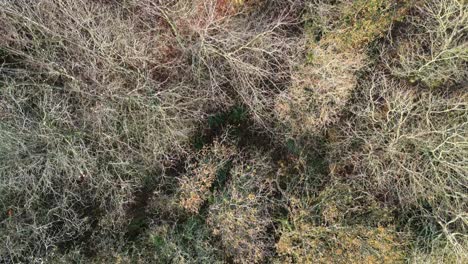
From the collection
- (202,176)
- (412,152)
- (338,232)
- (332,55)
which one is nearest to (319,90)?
(332,55)

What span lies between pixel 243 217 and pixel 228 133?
2279 millimetres

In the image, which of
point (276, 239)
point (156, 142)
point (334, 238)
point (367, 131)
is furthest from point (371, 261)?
point (156, 142)

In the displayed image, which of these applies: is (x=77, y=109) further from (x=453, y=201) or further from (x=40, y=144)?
(x=453, y=201)

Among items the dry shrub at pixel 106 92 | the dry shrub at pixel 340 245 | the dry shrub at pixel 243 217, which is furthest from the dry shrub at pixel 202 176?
the dry shrub at pixel 340 245

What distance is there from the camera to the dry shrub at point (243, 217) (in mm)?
9633

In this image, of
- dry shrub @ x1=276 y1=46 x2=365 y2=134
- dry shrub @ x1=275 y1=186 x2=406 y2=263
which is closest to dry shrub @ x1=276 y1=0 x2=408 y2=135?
dry shrub @ x1=276 y1=46 x2=365 y2=134

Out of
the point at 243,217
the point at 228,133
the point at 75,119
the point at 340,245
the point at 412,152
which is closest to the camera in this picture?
the point at 340,245

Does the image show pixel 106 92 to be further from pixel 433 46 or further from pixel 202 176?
pixel 433 46

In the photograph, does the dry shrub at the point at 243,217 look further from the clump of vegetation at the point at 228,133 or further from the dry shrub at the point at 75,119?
the dry shrub at the point at 75,119

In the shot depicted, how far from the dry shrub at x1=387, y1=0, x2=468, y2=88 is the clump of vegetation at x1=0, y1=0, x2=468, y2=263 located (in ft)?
0.17

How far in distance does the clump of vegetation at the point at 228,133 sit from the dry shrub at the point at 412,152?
5cm

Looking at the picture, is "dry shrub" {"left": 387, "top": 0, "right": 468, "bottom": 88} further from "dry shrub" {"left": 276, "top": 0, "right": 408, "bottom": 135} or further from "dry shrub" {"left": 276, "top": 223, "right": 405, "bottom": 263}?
"dry shrub" {"left": 276, "top": 223, "right": 405, "bottom": 263}

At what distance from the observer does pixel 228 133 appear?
11.0 m

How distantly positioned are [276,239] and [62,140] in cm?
537
